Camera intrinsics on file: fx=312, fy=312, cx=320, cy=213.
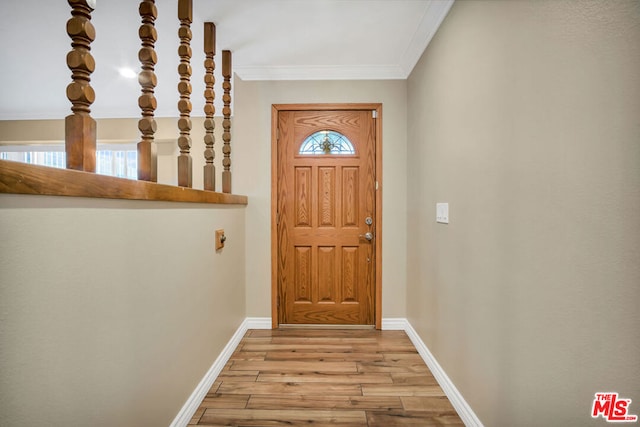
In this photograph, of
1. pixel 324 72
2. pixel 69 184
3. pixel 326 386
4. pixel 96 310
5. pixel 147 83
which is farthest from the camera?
pixel 324 72

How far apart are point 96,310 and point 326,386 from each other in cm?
148

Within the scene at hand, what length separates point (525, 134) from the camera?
3.75ft

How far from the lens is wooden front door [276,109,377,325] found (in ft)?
9.53

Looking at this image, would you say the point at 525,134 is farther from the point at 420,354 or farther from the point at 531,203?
the point at 420,354

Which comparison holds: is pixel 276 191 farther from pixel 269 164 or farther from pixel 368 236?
pixel 368 236

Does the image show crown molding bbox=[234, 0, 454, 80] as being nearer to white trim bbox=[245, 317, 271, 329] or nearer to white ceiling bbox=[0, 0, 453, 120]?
white ceiling bbox=[0, 0, 453, 120]

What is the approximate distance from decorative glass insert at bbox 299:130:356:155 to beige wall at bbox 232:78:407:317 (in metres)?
0.30

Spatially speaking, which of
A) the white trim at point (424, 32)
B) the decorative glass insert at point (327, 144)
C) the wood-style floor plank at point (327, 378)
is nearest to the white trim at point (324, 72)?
the white trim at point (424, 32)

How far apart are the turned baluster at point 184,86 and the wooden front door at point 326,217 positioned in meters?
1.16

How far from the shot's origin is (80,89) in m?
0.99

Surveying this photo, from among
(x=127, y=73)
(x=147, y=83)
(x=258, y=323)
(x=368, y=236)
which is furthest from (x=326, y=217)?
(x=127, y=73)

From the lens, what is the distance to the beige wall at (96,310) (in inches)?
27.8

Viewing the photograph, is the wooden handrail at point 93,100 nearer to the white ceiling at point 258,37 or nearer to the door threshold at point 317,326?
the white ceiling at point 258,37

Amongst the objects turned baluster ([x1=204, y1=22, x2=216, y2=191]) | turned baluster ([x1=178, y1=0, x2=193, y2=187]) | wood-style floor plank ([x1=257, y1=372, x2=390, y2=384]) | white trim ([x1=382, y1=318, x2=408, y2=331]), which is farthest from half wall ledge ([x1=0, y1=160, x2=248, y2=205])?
white trim ([x1=382, y1=318, x2=408, y2=331])
